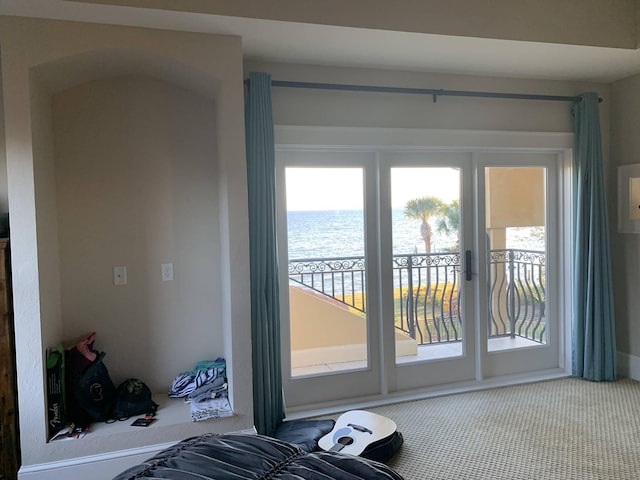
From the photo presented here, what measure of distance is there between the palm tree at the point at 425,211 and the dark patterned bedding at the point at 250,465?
8.96 ft

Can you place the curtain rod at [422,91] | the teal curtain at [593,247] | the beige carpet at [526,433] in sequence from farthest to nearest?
the teal curtain at [593,247] < the curtain rod at [422,91] < the beige carpet at [526,433]

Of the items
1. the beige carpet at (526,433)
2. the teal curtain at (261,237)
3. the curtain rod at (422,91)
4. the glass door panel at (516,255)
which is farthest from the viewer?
the glass door panel at (516,255)

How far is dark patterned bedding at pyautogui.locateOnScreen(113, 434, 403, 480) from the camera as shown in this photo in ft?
3.89

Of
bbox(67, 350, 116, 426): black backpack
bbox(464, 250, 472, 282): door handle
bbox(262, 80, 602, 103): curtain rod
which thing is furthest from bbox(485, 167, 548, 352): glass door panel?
bbox(67, 350, 116, 426): black backpack

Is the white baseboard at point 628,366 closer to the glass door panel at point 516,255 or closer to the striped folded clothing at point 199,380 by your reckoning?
the glass door panel at point 516,255

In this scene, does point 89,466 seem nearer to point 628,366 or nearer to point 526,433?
point 526,433

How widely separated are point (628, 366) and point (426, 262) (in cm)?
202

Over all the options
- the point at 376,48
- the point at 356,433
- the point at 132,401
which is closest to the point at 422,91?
the point at 376,48

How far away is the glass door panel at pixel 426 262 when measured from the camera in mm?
3816

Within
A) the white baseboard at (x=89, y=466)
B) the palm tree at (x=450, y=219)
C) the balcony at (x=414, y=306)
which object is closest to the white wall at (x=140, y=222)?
the white baseboard at (x=89, y=466)

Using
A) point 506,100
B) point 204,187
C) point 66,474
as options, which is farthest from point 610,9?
point 66,474

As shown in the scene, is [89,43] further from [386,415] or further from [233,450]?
[386,415]

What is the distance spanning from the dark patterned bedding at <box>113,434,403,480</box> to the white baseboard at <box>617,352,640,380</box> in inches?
146

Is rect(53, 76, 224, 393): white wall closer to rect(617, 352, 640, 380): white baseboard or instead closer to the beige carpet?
the beige carpet
